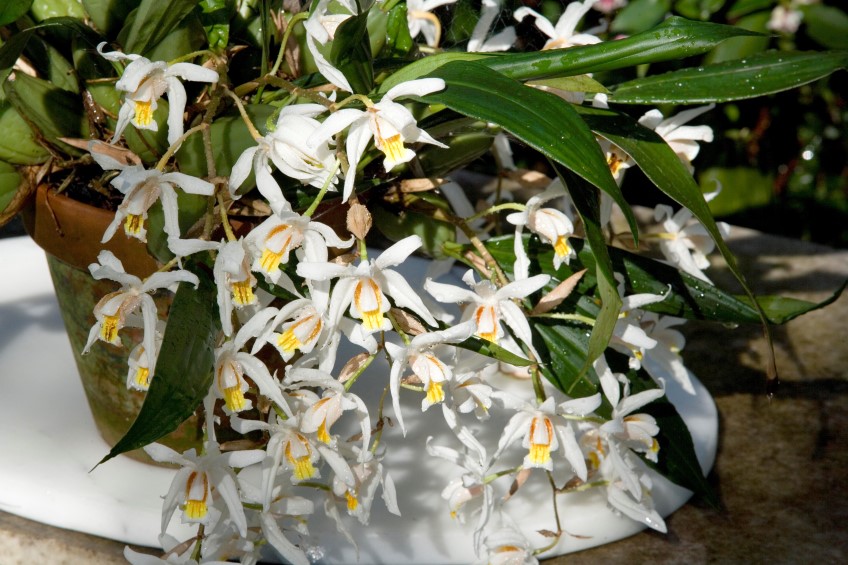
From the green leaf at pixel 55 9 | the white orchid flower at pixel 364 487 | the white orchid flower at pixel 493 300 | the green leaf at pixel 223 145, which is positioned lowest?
the white orchid flower at pixel 364 487

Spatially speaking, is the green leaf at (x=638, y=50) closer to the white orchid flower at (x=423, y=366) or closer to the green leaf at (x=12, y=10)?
the white orchid flower at (x=423, y=366)

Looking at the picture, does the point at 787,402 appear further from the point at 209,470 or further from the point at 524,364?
the point at 209,470

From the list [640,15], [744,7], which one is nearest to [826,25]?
[744,7]

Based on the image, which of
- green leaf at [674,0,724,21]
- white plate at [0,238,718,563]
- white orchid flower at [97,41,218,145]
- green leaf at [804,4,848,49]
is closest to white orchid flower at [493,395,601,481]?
white plate at [0,238,718,563]

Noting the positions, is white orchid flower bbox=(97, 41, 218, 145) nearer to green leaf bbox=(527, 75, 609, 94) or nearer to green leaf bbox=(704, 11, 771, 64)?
green leaf bbox=(527, 75, 609, 94)

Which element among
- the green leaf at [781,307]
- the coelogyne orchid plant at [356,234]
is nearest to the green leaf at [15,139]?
the coelogyne orchid plant at [356,234]

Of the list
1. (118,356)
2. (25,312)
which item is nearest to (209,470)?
(118,356)
